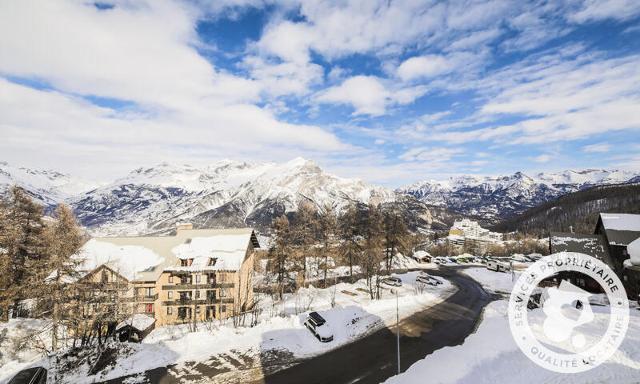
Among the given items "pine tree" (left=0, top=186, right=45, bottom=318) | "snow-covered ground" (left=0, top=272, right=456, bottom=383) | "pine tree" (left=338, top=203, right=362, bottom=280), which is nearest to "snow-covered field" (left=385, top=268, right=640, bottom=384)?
"snow-covered ground" (left=0, top=272, right=456, bottom=383)

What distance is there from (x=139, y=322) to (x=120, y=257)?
43.8ft

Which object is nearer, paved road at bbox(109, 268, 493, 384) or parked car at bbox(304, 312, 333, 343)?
paved road at bbox(109, 268, 493, 384)

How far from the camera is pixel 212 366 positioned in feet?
93.5

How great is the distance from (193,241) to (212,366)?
1035 inches

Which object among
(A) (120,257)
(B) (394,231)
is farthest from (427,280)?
(A) (120,257)

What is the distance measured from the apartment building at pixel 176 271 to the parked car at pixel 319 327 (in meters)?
13.0

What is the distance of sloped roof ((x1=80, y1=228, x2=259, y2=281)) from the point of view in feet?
151

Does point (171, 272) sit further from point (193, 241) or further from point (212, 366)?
point (212, 366)

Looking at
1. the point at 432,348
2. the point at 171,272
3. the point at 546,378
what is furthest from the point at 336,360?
the point at 171,272

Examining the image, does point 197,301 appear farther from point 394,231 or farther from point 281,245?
point 394,231

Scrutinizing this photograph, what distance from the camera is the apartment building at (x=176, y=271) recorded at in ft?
149

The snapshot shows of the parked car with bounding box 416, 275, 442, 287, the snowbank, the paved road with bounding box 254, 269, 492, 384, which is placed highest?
the snowbank

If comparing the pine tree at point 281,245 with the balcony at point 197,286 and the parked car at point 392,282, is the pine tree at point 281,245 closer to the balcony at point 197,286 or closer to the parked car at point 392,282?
the balcony at point 197,286

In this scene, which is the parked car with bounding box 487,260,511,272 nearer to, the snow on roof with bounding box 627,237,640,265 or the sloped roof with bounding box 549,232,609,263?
the sloped roof with bounding box 549,232,609,263
